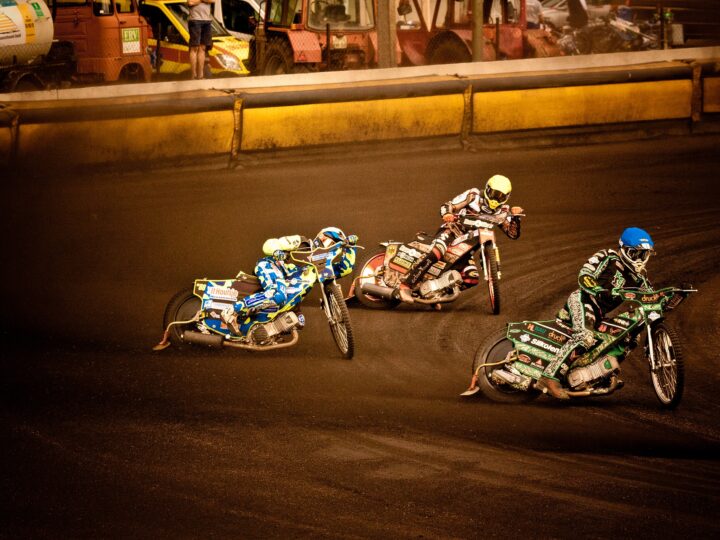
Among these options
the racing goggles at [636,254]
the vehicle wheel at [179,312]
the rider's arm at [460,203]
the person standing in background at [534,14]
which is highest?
the person standing in background at [534,14]

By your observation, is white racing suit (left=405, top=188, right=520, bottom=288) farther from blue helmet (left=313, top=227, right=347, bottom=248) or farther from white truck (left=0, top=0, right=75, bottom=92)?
white truck (left=0, top=0, right=75, bottom=92)

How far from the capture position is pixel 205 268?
46.3 feet

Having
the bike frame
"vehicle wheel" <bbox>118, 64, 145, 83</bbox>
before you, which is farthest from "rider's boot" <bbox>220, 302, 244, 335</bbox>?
"vehicle wheel" <bbox>118, 64, 145, 83</bbox>

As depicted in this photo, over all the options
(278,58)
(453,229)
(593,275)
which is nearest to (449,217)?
(453,229)

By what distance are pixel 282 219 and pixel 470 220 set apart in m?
3.96

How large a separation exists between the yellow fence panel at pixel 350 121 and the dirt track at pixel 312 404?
5.39ft

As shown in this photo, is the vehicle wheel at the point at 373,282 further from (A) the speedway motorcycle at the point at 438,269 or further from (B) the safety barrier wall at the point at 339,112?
(B) the safety barrier wall at the point at 339,112

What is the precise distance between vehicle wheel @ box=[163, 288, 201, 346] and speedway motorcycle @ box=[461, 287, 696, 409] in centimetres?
287

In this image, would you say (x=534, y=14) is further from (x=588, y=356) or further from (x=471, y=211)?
(x=588, y=356)

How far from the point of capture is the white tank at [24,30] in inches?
851

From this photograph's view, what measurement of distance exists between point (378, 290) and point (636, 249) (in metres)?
3.58

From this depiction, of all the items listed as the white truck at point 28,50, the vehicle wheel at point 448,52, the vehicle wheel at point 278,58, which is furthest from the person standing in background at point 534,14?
the white truck at point 28,50

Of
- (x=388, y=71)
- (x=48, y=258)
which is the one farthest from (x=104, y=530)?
(x=388, y=71)

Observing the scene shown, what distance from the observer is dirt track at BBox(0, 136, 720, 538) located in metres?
7.76
